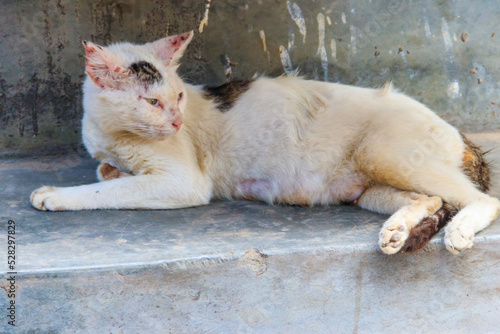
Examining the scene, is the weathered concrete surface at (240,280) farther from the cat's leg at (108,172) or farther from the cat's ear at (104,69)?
the cat's ear at (104,69)

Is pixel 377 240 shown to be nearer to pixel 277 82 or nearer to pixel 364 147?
pixel 364 147

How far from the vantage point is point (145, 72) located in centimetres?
298

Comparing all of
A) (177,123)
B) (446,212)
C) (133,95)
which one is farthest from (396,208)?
(133,95)

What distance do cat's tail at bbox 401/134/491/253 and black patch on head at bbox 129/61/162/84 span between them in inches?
64.1

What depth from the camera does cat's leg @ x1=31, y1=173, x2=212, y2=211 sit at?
116 inches

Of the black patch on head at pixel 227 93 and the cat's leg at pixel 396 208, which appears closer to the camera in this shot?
the cat's leg at pixel 396 208

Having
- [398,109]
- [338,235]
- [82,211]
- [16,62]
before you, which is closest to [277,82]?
[398,109]

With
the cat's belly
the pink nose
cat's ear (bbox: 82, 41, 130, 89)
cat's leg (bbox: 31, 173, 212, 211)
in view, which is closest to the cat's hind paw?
the cat's belly

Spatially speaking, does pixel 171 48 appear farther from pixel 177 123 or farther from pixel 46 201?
pixel 46 201

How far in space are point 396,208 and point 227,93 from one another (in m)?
1.33

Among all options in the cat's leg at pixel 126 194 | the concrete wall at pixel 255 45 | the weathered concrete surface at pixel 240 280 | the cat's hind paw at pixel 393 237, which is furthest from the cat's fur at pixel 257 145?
the concrete wall at pixel 255 45

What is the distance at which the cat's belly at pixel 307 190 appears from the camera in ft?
10.3

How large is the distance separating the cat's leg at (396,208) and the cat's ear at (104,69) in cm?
157

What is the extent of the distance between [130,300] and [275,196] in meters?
1.26
